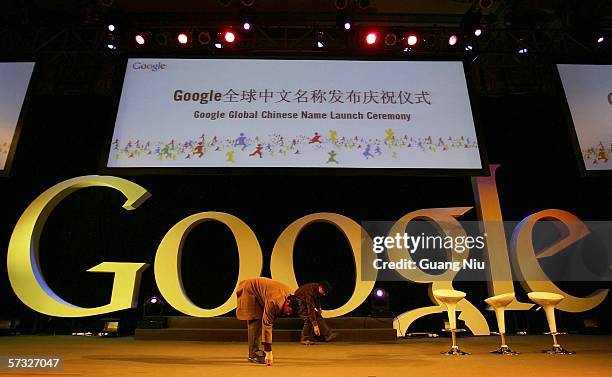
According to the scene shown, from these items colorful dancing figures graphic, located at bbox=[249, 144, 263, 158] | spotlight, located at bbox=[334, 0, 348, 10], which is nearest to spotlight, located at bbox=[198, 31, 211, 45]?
spotlight, located at bbox=[334, 0, 348, 10]

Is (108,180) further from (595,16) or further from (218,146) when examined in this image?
(595,16)

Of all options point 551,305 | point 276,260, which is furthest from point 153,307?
point 551,305

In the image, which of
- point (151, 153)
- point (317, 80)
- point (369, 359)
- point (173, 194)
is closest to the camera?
point (369, 359)

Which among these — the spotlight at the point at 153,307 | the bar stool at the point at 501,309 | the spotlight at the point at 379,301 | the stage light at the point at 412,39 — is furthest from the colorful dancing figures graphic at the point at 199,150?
the bar stool at the point at 501,309

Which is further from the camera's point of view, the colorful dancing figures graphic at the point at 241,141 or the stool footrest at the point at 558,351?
the colorful dancing figures graphic at the point at 241,141

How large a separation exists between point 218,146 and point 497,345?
13.2 feet

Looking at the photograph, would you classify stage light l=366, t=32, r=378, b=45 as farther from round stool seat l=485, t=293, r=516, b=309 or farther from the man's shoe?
the man's shoe

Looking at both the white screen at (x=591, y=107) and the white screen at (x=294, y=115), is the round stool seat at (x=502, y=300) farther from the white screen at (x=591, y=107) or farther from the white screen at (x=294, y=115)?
the white screen at (x=591, y=107)

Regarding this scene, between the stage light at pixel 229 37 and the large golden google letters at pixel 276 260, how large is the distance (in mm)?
2486

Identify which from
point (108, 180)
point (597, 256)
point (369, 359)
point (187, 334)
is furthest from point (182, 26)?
point (597, 256)

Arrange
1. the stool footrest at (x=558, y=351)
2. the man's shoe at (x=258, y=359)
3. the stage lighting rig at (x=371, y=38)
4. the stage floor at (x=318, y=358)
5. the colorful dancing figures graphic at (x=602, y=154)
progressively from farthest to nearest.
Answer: the stage lighting rig at (x=371, y=38) < the colorful dancing figures graphic at (x=602, y=154) < the stool footrest at (x=558, y=351) < the man's shoe at (x=258, y=359) < the stage floor at (x=318, y=358)

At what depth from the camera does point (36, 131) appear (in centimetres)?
732

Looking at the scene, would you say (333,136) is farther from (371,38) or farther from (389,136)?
(371,38)

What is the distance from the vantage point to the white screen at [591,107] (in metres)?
5.23
